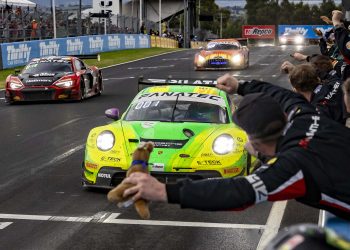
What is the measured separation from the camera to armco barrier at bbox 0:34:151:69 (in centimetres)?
3123

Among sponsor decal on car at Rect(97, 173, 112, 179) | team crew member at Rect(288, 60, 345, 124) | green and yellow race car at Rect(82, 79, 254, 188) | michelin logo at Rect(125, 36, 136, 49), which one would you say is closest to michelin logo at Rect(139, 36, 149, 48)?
michelin logo at Rect(125, 36, 136, 49)

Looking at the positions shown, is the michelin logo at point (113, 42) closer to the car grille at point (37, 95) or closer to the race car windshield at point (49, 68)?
the race car windshield at point (49, 68)

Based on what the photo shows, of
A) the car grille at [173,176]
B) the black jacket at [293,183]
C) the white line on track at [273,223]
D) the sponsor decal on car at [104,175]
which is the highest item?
the black jacket at [293,183]

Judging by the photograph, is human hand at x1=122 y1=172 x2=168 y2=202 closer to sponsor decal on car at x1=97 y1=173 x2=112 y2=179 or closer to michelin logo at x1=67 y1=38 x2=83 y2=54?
sponsor decal on car at x1=97 y1=173 x2=112 y2=179

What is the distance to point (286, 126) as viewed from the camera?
2945 mm

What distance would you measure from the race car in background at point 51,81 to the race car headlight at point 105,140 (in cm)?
1024

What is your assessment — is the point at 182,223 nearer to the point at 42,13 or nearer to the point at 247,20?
the point at 42,13

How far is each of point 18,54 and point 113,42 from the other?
16639 mm

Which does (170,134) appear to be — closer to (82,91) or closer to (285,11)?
(82,91)

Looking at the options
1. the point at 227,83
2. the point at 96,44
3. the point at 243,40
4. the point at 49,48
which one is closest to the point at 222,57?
the point at 243,40

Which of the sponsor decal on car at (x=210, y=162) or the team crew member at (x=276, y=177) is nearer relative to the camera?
the team crew member at (x=276, y=177)

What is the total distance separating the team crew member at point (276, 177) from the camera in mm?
2662

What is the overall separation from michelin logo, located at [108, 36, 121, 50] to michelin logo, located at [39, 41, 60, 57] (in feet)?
36.0

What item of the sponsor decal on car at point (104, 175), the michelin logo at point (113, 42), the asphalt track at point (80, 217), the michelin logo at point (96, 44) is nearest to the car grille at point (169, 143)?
the sponsor decal on car at point (104, 175)
